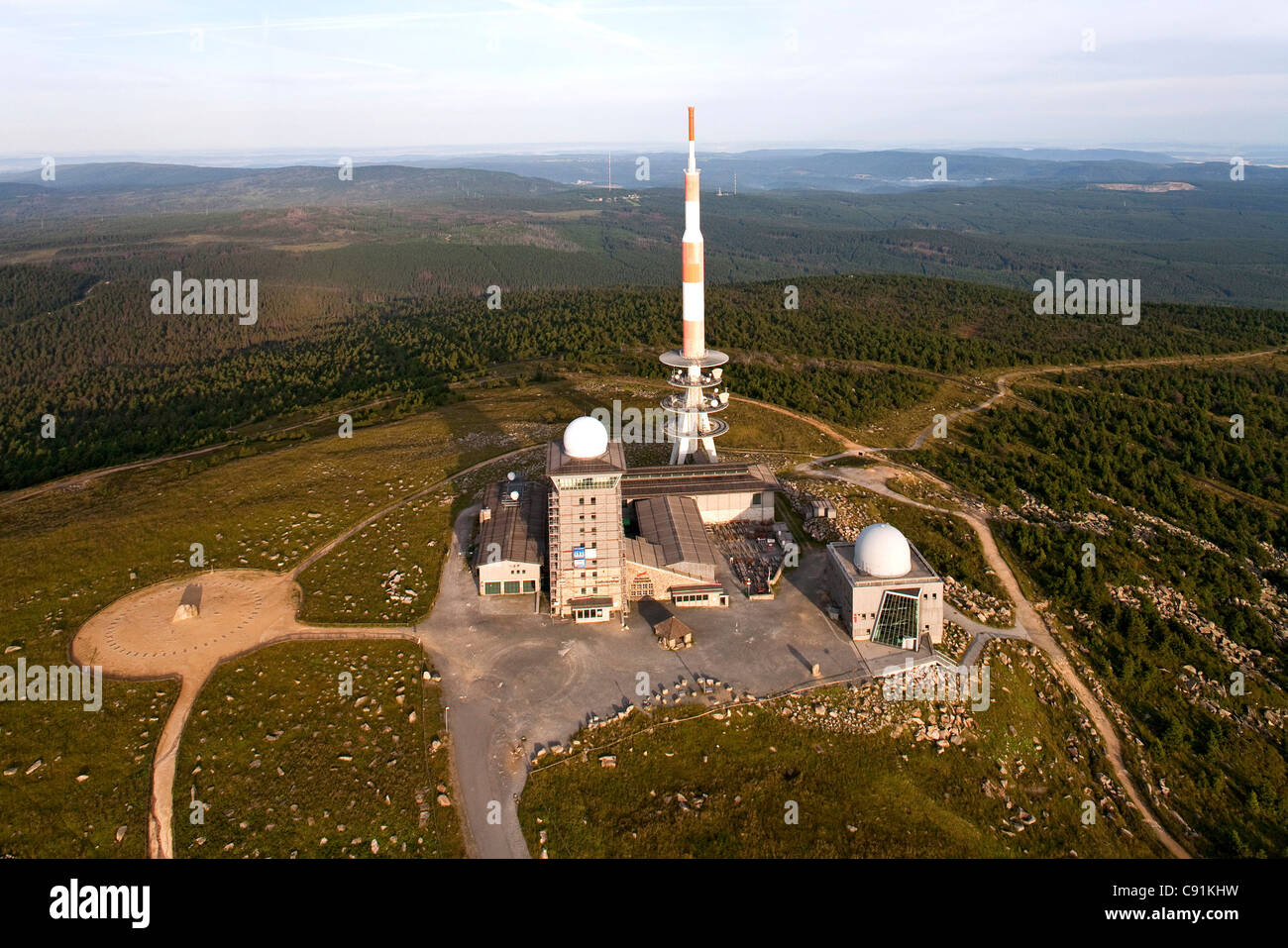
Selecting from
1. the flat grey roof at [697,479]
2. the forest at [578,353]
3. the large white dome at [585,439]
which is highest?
the forest at [578,353]

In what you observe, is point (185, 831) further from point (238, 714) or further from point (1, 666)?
point (1, 666)

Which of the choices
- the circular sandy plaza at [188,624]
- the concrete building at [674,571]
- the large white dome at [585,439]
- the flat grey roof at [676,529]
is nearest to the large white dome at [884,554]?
the concrete building at [674,571]

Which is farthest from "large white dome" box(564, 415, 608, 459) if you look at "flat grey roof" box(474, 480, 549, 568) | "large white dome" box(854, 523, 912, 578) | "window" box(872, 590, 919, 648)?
"window" box(872, 590, 919, 648)

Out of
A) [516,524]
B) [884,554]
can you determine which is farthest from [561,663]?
[884,554]

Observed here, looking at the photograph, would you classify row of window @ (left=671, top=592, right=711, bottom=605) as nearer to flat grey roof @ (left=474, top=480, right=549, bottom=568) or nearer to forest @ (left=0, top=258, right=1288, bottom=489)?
flat grey roof @ (left=474, top=480, right=549, bottom=568)

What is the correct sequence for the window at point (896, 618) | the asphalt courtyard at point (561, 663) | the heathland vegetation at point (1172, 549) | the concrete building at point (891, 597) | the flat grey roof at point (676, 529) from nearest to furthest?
the asphalt courtyard at point (561, 663)
the heathland vegetation at point (1172, 549)
the window at point (896, 618)
the concrete building at point (891, 597)
the flat grey roof at point (676, 529)

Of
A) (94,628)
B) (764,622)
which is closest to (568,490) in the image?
(764,622)

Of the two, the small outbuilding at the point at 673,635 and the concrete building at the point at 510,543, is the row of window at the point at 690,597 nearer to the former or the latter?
the small outbuilding at the point at 673,635
